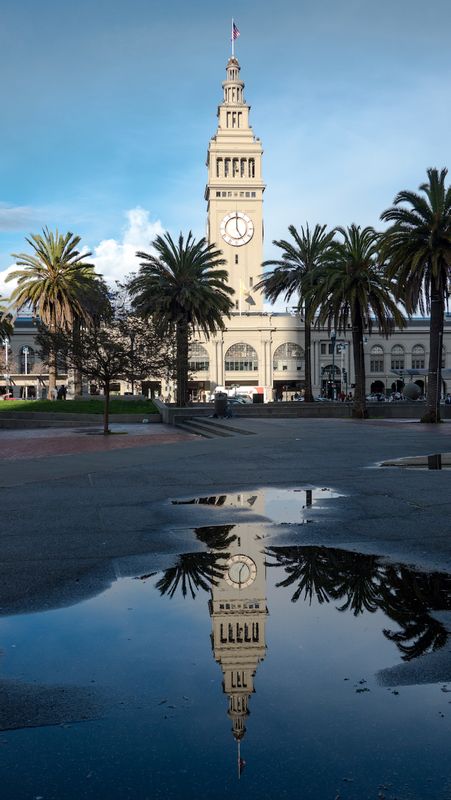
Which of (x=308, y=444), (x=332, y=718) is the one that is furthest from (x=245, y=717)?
(x=308, y=444)

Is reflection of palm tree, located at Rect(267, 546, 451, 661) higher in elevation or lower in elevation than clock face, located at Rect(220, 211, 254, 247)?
lower

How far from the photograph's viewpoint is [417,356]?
4724 inches

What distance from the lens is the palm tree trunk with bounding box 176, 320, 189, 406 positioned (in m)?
41.1

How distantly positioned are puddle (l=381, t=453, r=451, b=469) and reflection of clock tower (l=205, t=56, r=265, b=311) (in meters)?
110

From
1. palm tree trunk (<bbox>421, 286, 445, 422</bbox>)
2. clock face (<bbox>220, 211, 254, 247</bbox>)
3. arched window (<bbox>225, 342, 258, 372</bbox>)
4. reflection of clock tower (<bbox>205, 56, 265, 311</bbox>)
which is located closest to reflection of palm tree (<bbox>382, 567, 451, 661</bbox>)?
palm tree trunk (<bbox>421, 286, 445, 422</bbox>)

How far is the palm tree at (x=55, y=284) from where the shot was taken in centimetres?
4819

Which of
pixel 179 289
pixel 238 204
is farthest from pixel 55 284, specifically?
pixel 238 204

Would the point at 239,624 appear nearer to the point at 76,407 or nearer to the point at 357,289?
the point at 357,289

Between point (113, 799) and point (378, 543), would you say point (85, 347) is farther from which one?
point (113, 799)

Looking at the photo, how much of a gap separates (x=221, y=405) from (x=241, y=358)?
3104 inches

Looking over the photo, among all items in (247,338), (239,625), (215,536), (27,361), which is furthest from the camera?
(27,361)

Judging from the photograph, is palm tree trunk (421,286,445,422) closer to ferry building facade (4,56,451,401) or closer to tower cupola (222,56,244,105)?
ferry building facade (4,56,451,401)

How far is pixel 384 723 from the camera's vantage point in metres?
3.12

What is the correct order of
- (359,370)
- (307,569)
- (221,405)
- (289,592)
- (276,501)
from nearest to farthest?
(289,592)
(307,569)
(276,501)
(221,405)
(359,370)
